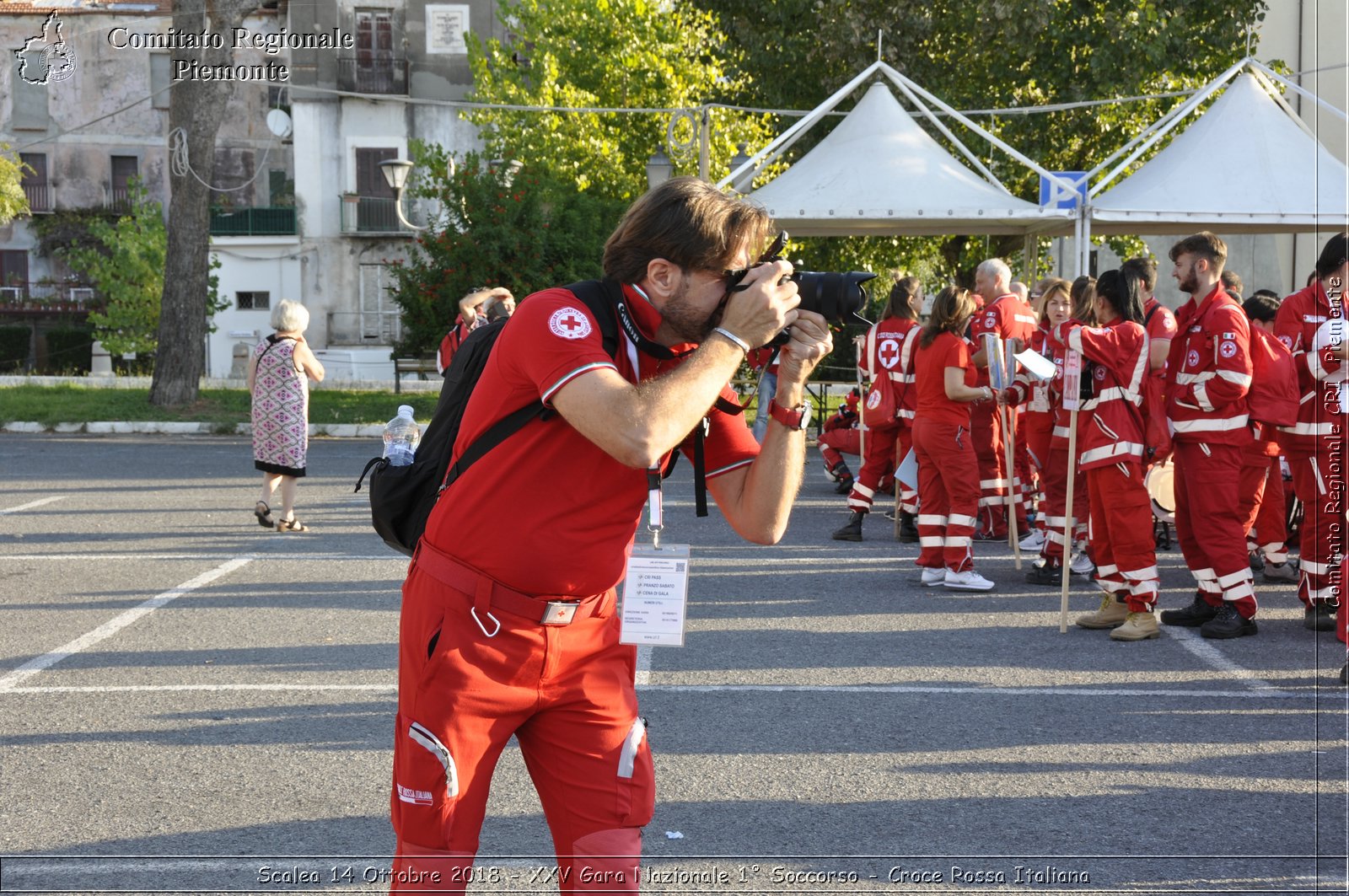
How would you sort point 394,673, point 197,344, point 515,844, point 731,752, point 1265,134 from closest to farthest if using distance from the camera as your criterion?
1. point 515,844
2. point 731,752
3. point 394,673
4. point 1265,134
5. point 197,344

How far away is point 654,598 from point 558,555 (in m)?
0.39

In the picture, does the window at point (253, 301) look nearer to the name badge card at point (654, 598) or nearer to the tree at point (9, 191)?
the tree at point (9, 191)

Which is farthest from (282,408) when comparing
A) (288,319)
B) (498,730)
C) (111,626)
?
(498,730)

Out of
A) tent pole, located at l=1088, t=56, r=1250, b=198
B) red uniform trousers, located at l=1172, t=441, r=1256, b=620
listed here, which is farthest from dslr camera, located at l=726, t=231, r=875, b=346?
tent pole, located at l=1088, t=56, r=1250, b=198

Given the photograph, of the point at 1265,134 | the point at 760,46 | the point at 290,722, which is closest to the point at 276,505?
the point at 290,722

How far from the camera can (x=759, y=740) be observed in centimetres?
557

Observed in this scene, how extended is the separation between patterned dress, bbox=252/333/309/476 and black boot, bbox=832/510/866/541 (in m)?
4.42

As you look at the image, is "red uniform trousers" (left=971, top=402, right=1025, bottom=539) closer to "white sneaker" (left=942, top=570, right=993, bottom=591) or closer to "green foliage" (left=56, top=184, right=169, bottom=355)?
"white sneaker" (left=942, top=570, right=993, bottom=591)

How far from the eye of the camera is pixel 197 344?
2159cm

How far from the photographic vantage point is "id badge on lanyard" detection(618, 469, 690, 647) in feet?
9.53

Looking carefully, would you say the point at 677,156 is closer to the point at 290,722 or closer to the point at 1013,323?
the point at 1013,323

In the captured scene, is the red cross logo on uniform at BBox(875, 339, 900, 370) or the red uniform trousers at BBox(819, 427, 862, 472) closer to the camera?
the red cross logo on uniform at BBox(875, 339, 900, 370)

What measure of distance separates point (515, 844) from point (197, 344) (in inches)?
741

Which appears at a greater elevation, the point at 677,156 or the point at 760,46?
the point at 760,46
